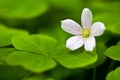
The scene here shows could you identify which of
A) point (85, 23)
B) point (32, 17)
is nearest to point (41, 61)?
point (85, 23)

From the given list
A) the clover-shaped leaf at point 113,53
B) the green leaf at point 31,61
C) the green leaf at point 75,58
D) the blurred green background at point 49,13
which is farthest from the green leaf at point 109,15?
the green leaf at point 31,61

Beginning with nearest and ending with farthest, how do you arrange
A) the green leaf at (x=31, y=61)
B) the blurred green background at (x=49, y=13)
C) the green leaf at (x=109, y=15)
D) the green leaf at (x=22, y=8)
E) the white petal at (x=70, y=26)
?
the green leaf at (x=31, y=61), the white petal at (x=70, y=26), the green leaf at (x=109, y=15), the blurred green background at (x=49, y=13), the green leaf at (x=22, y=8)

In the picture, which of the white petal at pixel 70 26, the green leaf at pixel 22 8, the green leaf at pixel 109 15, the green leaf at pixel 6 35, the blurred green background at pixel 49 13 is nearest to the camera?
the white petal at pixel 70 26

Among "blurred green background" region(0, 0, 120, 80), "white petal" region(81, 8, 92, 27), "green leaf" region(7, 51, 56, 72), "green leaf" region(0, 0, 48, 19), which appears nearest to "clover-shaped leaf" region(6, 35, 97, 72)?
"green leaf" region(7, 51, 56, 72)

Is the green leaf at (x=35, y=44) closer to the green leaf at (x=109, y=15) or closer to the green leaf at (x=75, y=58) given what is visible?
the green leaf at (x=75, y=58)

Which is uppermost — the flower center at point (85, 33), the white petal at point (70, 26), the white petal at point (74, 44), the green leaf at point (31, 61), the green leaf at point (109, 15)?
the white petal at point (70, 26)

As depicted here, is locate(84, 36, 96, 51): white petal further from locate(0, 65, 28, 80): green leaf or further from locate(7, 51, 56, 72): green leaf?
locate(0, 65, 28, 80): green leaf

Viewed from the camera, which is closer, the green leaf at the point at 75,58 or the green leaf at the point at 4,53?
the green leaf at the point at 75,58
